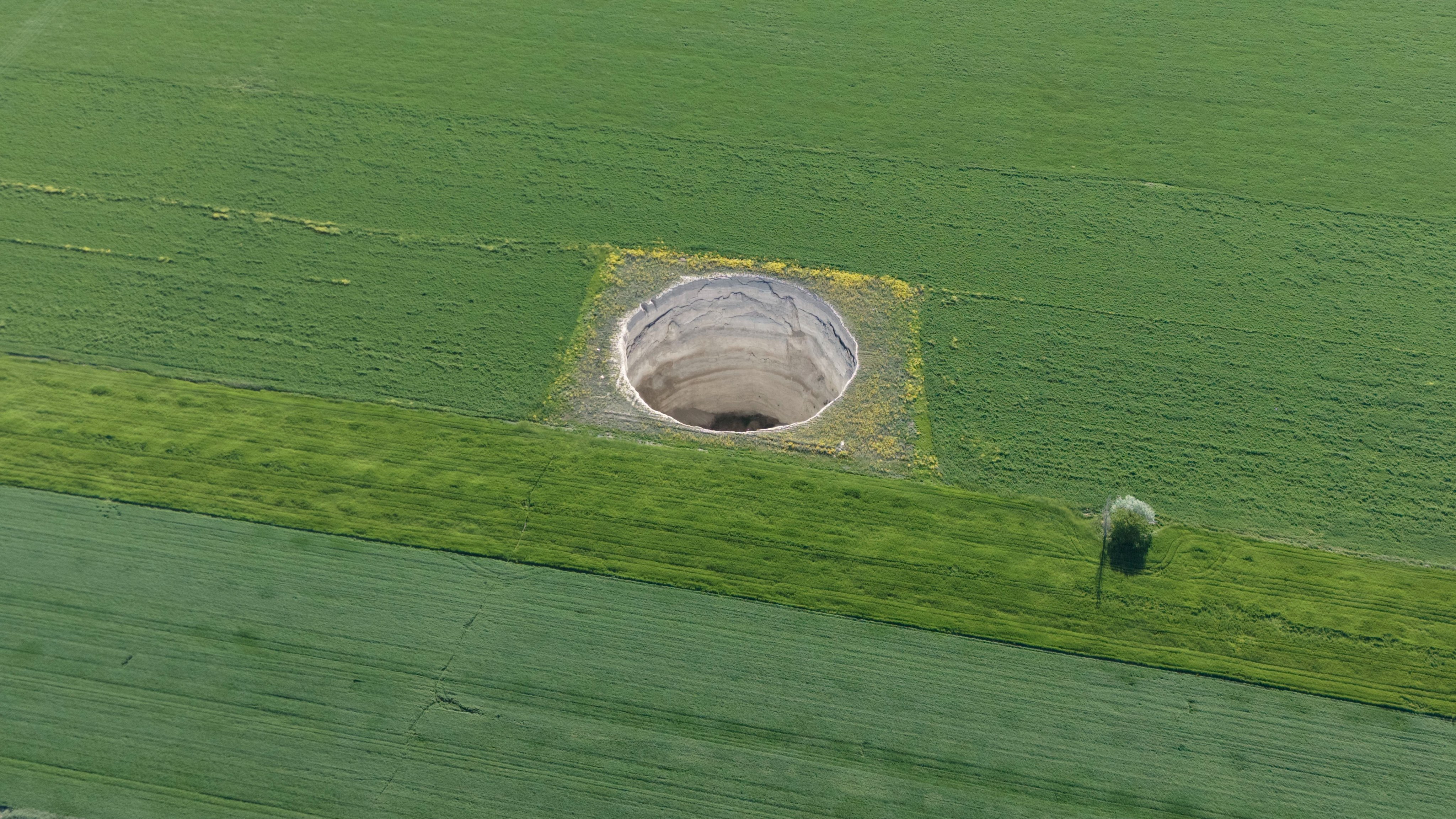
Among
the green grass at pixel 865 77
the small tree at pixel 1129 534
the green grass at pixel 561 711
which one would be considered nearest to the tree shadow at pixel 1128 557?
the small tree at pixel 1129 534

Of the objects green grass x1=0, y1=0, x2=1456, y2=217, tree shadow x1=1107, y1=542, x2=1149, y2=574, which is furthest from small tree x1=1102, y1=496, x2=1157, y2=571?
green grass x1=0, y1=0, x2=1456, y2=217

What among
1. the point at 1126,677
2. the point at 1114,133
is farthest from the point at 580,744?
the point at 1114,133

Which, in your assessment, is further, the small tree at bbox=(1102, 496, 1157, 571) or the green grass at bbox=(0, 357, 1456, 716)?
the small tree at bbox=(1102, 496, 1157, 571)

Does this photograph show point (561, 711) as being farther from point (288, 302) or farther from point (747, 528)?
point (288, 302)

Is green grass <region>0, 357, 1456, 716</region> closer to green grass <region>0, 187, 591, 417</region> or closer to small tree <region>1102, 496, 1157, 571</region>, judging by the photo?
small tree <region>1102, 496, 1157, 571</region>

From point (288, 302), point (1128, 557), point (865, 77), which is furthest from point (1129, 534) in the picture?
point (288, 302)

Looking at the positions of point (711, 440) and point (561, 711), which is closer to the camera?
point (561, 711)
